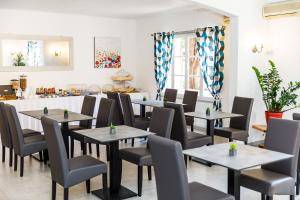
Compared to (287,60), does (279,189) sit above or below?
below

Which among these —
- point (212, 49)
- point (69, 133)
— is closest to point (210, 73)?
point (212, 49)

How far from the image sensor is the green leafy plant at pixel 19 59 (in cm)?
802

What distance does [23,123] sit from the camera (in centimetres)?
749

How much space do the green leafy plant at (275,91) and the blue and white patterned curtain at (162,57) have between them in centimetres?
265

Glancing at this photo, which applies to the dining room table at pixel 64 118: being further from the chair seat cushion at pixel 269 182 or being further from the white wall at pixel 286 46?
the white wall at pixel 286 46

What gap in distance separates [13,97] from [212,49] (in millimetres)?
4255

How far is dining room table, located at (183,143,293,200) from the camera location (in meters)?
3.00

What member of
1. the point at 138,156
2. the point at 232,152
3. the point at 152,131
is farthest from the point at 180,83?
the point at 232,152

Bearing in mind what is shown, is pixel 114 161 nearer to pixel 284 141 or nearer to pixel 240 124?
pixel 284 141

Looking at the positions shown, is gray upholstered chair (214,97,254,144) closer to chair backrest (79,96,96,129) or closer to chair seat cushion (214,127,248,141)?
chair seat cushion (214,127,248,141)

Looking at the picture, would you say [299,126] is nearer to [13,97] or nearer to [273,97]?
[273,97]

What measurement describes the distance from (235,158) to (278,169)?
2.46 feet

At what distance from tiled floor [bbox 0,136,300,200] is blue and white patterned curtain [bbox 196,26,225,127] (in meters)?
2.44

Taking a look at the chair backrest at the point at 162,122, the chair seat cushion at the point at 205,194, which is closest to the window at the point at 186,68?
the chair backrest at the point at 162,122
